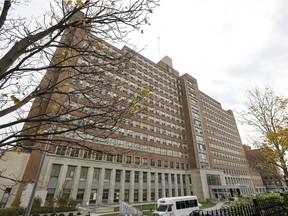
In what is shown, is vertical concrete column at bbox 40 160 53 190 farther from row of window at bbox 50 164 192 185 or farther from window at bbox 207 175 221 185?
window at bbox 207 175 221 185

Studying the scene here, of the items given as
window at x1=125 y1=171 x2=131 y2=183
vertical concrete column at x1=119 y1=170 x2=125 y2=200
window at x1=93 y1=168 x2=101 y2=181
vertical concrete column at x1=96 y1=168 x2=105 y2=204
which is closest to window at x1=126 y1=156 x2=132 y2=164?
window at x1=125 y1=171 x2=131 y2=183

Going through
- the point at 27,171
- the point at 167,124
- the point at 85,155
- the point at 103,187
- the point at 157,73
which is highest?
the point at 157,73

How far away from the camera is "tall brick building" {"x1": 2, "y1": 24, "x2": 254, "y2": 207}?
26047mm

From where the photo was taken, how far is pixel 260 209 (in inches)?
263

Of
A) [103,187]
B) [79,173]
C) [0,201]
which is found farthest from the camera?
[103,187]

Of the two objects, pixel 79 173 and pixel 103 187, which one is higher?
pixel 79 173

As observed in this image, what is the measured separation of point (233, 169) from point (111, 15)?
7075 cm

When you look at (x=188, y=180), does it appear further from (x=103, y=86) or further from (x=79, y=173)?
(x=103, y=86)

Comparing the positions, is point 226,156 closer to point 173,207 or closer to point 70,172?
point 173,207

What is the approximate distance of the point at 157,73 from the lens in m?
55.0

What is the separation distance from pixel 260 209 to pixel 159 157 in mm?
34990

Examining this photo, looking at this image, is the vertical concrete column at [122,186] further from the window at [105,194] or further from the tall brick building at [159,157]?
the window at [105,194]

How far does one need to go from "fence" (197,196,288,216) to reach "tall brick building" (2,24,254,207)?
1033cm

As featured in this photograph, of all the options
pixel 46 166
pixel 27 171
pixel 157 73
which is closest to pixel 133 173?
pixel 46 166
